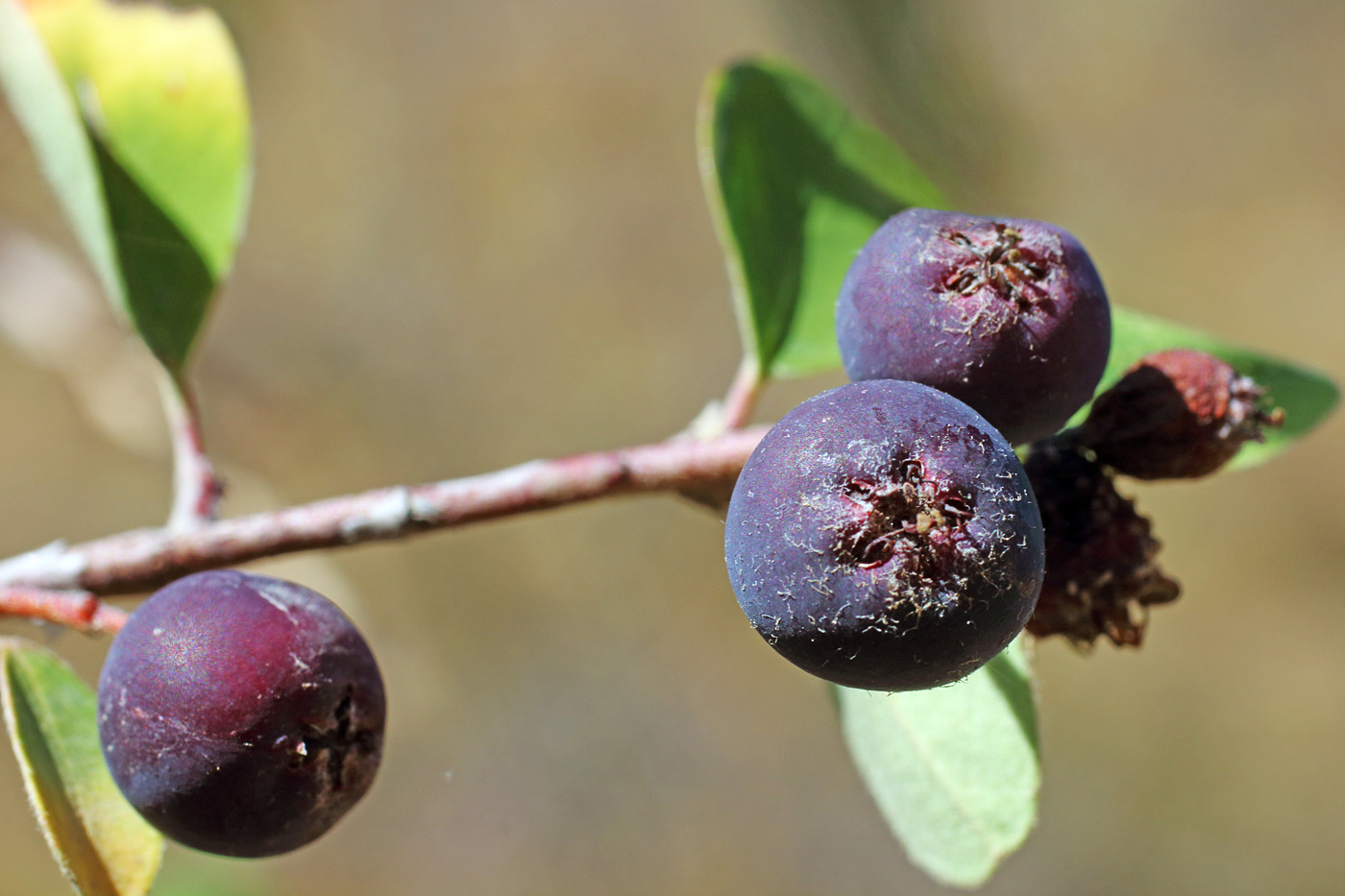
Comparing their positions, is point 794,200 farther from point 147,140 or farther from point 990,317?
point 147,140

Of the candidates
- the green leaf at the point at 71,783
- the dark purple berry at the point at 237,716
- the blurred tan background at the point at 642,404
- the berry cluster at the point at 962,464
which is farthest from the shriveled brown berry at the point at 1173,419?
the blurred tan background at the point at 642,404

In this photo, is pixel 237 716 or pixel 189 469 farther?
pixel 189 469

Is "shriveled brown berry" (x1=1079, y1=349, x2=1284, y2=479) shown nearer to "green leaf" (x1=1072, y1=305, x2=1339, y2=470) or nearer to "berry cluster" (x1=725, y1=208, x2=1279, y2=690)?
"berry cluster" (x1=725, y1=208, x2=1279, y2=690)

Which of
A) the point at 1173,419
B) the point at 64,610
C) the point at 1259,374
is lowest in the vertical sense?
the point at 64,610

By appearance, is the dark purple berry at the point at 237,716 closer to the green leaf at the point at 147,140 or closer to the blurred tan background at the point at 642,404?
the green leaf at the point at 147,140

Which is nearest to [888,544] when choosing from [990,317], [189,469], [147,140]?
[990,317]

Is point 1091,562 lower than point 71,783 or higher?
higher

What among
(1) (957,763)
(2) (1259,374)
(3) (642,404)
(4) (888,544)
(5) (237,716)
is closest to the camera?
(4) (888,544)

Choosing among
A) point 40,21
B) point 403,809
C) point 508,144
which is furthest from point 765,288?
point 403,809
